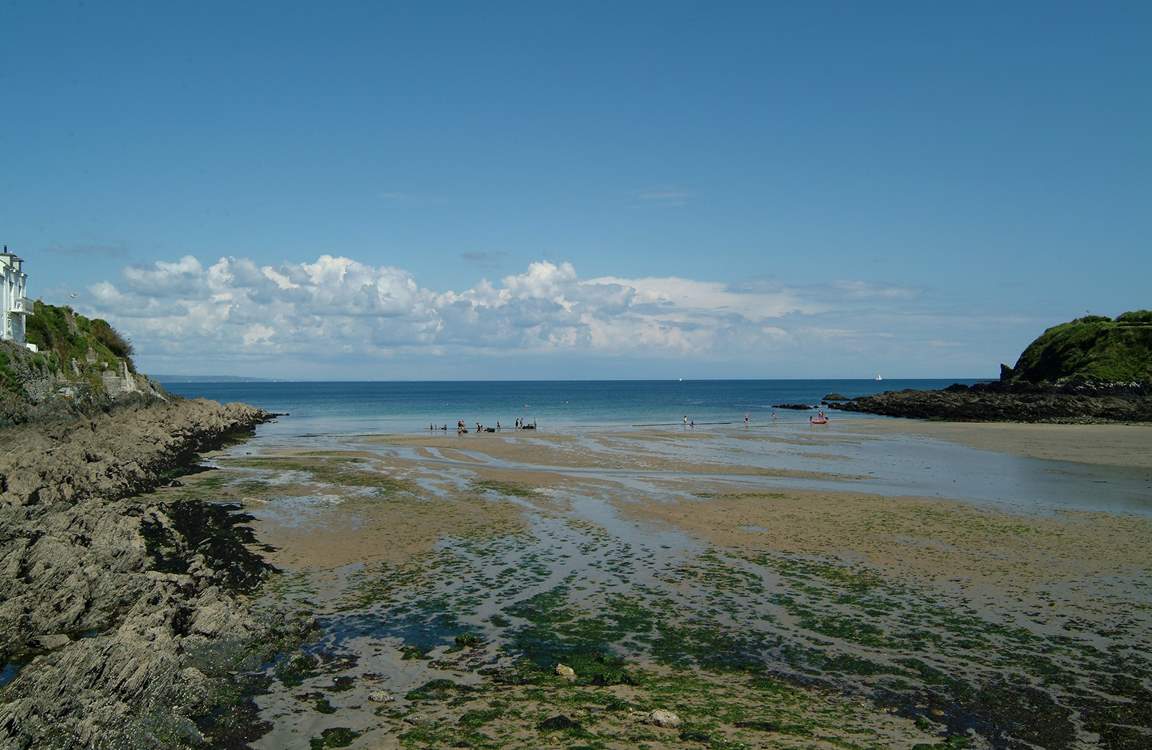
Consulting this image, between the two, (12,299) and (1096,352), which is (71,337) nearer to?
(12,299)

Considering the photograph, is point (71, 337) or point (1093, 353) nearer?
point (71, 337)

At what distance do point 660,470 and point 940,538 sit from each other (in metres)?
20.0

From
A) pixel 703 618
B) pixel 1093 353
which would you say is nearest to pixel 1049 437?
pixel 1093 353

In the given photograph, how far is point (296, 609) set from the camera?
17.5 m

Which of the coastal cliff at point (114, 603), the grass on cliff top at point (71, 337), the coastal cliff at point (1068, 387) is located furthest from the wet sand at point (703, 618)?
the coastal cliff at point (1068, 387)

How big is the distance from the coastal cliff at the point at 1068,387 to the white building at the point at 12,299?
9702 cm

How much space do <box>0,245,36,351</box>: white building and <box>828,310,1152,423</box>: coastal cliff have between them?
318ft

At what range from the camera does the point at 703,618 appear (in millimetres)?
16922

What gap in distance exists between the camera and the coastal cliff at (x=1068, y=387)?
8200 cm

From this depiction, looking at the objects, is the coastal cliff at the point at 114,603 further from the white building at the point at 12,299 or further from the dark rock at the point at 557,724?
the white building at the point at 12,299

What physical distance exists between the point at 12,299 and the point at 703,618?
69.1m

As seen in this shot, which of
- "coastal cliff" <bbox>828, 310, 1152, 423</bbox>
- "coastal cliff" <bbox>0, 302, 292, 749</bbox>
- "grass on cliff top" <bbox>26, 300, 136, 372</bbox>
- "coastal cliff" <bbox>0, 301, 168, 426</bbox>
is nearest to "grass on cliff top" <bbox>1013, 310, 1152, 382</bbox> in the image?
"coastal cliff" <bbox>828, 310, 1152, 423</bbox>

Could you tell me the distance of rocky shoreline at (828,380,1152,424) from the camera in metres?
78.9

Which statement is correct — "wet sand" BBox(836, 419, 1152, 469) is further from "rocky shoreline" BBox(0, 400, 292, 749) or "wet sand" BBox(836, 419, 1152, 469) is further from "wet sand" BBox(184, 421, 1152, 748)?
"rocky shoreline" BBox(0, 400, 292, 749)
